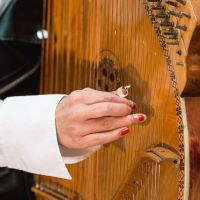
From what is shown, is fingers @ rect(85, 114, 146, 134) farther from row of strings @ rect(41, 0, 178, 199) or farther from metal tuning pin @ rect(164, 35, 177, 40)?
metal tuning pin @ rect(164, 35, 177, 40)

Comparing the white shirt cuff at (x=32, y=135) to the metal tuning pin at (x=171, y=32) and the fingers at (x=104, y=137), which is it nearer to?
the fingers at (x=104, y=137)

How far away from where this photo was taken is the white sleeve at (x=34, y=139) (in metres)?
0.87

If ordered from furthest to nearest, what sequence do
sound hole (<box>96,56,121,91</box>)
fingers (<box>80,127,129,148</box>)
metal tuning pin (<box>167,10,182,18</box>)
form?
1. sound hole (<box>96,56,121,91</box>)
2. fingers (<box>80,127,129,148</box>)
3. metal tuning pin (<box>167,10,182,18</box>)

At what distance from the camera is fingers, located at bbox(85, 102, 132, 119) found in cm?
75

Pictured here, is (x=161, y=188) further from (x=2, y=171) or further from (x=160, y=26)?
(x=2, y=171)

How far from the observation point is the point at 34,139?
0.90m

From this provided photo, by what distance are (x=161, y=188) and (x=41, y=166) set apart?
272mm

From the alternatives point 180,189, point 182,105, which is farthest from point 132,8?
point 180,189

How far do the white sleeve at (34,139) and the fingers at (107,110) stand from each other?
11 centimetres

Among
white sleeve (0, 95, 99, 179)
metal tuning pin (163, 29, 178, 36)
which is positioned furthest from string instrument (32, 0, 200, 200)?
white sleeve (0, 95, 99, 179)

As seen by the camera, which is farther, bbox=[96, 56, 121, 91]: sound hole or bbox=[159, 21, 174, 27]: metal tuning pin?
bbox=[96, 56, 121, 91]: sound hole

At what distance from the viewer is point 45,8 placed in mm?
1234

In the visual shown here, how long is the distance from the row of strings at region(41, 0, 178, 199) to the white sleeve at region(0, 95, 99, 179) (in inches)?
4.3

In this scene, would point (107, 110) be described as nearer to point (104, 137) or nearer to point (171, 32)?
point (104, 137)
